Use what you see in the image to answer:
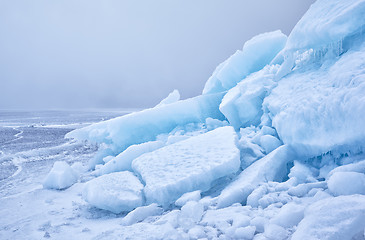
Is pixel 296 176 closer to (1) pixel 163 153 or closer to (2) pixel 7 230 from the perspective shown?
(1) pixel 163 153

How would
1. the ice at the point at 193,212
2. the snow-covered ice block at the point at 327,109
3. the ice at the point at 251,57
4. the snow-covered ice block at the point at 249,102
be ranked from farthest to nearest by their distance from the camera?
1. the ice at the point at 251,57
2. the snow-covered ice block at the point at 249,102
3. the snow-covered ice block at the point at 327,109
4. the ice at the point at 193,212

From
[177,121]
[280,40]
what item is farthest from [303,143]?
[280,40]

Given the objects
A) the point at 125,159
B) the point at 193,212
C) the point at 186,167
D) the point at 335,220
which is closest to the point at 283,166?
the point at 186,167

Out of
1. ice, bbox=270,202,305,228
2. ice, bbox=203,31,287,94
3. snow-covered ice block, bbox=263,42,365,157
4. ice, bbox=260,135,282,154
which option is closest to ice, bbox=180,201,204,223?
ice, bbox=270,202,305,228

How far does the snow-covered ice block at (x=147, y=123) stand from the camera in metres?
7.48

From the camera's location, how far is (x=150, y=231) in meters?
2.91

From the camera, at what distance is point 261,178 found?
145 inches

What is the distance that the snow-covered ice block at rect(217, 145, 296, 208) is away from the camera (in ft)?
11.1

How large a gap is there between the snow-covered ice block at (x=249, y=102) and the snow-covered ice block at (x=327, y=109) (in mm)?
1335

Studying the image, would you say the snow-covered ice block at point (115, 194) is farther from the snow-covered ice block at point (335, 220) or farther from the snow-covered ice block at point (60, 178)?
the snow-covered ice block at point (335, 220)

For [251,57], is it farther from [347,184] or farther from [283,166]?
[347,184]

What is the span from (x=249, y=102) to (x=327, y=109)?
2846mm

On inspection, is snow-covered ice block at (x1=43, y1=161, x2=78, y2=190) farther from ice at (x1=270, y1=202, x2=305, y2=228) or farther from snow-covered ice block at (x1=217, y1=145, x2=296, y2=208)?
ice at (x1=270, y1=202, x2=305, y2=228)

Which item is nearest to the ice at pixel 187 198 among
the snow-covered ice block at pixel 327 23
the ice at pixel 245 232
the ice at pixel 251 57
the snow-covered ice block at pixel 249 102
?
the ice at pixel 245 232
